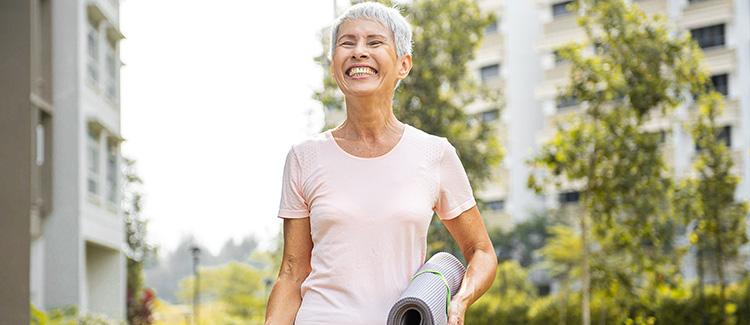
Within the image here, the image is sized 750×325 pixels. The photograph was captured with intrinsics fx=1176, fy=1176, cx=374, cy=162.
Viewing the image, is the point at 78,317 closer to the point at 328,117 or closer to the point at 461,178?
the point at 328,117

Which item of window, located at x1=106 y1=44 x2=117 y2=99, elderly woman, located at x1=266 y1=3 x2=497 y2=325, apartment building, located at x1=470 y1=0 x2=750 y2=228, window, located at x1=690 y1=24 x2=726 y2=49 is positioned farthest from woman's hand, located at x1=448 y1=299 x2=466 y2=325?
window, located at x1=690 y1=24 x2=726 y2=49

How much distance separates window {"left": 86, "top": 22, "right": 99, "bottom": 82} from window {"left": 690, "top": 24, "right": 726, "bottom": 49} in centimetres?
1347

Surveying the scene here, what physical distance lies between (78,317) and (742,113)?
590 inches

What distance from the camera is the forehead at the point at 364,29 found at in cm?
134

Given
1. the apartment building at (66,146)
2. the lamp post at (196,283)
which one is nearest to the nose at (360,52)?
the apartment building at (66,146)

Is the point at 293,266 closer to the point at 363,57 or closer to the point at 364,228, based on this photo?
the point at 364,228

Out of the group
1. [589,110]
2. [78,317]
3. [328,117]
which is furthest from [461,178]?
[78,317]

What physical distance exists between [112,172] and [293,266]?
13.2m

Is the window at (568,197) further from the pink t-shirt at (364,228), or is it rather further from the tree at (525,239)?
the pink t-shirt at (364,228)

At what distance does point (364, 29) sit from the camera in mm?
1337

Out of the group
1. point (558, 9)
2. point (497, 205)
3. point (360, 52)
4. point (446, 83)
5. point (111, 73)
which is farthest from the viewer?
point (497, 205)

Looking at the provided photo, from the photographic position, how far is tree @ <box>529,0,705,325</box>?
862 centimetres

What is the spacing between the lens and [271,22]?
13.2 meters

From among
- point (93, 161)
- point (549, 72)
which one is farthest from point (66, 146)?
point (549, 72)
